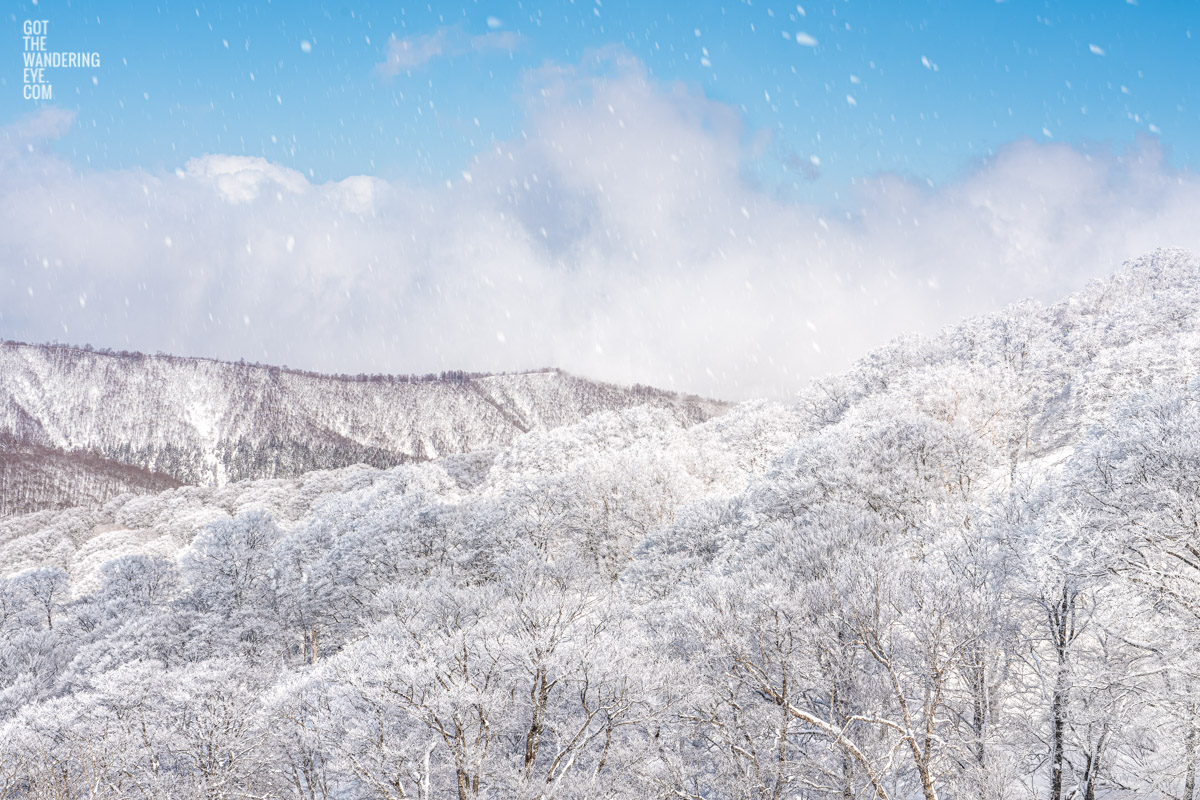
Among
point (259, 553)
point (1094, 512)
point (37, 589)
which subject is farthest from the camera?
point (37, 589)

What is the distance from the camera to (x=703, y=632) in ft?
87.2

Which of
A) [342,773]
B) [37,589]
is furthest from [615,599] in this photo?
[37,589]

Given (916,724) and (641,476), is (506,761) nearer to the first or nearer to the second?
(916,724)

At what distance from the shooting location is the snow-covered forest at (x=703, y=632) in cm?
2083

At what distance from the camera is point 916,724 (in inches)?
982

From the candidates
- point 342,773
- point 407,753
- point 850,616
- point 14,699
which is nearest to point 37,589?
point 14,699

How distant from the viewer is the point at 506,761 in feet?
94.5

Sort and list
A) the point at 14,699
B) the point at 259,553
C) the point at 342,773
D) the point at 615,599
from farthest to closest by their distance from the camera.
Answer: the point at 259,553 < the point at 14,699 < the point at 615,599 < the point at 342,773

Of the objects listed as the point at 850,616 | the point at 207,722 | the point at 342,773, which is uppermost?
the point at 850,616

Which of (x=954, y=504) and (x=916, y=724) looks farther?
(x=954, y=504)

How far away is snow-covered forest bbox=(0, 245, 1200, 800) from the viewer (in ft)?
68.3

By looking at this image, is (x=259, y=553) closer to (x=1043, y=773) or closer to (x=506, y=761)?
(x=506, y=761)

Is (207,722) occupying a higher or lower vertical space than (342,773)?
higher

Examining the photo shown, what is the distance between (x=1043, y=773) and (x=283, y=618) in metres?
50.7
